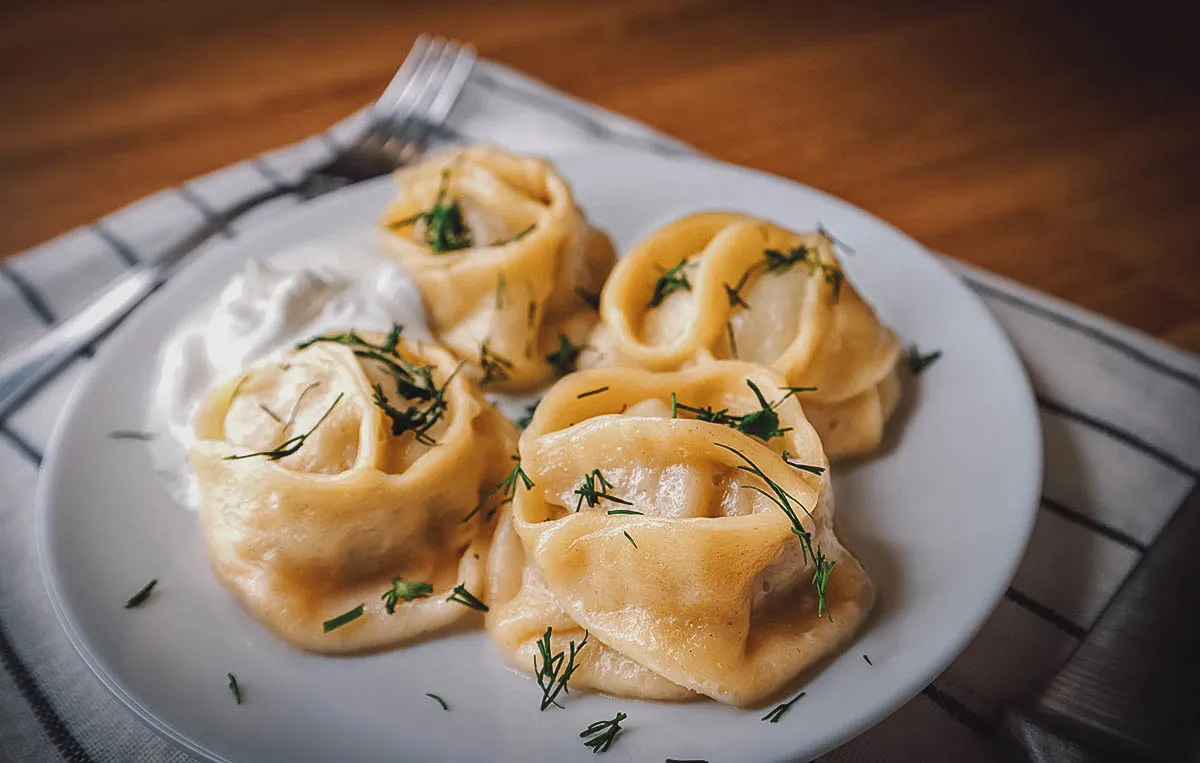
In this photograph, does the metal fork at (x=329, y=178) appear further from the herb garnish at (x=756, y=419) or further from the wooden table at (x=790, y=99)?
the herb garnish at (x=756, y=419)

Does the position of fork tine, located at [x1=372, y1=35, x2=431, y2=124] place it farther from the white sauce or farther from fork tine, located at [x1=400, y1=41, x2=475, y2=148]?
the white sauce

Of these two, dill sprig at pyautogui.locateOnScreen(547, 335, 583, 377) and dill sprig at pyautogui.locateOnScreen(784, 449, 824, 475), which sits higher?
dill sprig at pyautogui.locateOnScreen(784, 449, 824, 475)

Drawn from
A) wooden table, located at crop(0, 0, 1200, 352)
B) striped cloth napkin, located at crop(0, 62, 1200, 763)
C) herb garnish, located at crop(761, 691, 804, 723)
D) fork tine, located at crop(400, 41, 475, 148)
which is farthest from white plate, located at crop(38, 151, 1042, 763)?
fork tine, located at crop(400, 41, 475, 148)

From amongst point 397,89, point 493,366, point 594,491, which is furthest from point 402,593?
point 397,89

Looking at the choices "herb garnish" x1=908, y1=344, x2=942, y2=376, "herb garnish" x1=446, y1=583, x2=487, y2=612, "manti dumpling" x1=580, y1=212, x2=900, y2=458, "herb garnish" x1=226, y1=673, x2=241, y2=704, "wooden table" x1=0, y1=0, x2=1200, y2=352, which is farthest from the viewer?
"wooden table" x1=0, y1=0, x2=1200, y2=352

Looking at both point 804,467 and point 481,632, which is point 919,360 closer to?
point 804,467
